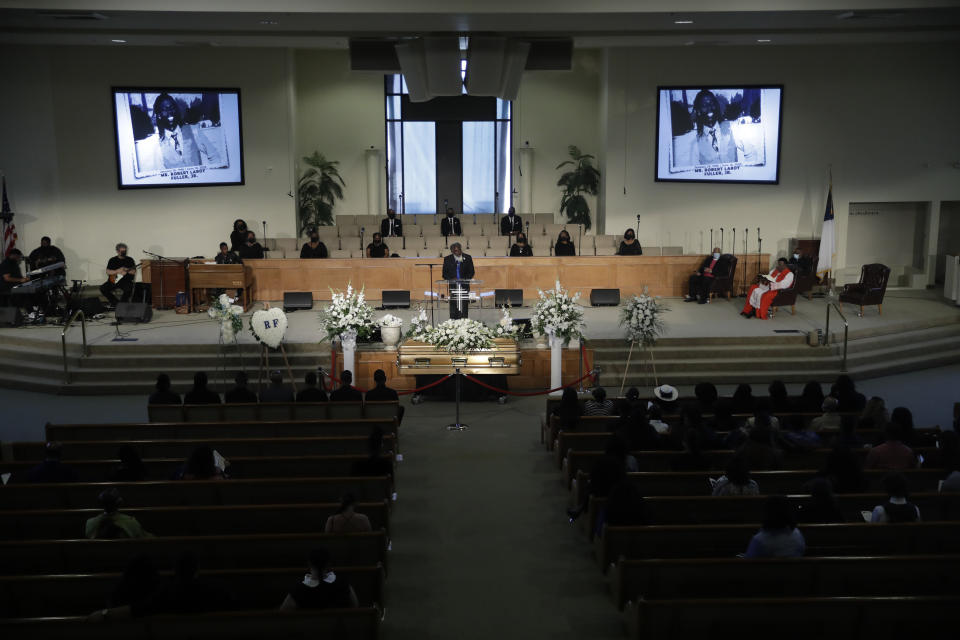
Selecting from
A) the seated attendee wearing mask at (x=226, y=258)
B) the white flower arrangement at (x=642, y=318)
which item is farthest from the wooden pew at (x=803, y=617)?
the seated attendee wearing mask at (x=226, y=258)

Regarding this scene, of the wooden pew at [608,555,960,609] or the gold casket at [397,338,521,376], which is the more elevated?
the gold casket at [397,338,521,376]

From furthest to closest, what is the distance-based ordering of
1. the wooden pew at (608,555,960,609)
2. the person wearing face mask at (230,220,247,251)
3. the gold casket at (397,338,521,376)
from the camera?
1. the person wearing face mask at (230,220,247,251)
2. the gold casket at (397,338,521,376)
3. the wooden pew at (608,555,960,609)

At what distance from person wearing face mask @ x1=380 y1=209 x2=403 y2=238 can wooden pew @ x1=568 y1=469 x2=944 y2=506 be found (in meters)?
12.1

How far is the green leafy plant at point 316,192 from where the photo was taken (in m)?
20.2

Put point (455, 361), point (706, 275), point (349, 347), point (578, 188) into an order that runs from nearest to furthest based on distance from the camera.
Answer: point (455, 361)
point (349, 347)
point (706, 275)
point (578, 188)

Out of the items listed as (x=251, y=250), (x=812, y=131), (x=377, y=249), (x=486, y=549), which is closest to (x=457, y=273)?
(x=377, y=249)

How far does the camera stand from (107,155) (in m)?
18.4

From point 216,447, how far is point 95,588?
2.85 meters

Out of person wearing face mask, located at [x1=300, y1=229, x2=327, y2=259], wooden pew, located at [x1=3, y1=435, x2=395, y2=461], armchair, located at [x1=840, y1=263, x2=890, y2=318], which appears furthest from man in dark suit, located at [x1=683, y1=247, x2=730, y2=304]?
wooden pew, located at [x1=3, y1=435, x2=395, y2=461]

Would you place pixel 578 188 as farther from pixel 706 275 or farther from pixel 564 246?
pixel 706 275

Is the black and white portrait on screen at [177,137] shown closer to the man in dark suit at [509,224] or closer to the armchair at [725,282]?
the man in dark suit at [509,224]

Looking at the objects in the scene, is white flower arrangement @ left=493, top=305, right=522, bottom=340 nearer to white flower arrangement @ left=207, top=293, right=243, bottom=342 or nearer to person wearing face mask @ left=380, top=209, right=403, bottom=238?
white flower arrangement @ left=207, top=293, right=243, bottom=342

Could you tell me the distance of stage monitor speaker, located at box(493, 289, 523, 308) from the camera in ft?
50.5

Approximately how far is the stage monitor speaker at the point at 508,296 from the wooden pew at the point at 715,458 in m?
7.36
